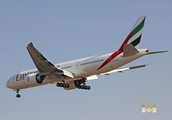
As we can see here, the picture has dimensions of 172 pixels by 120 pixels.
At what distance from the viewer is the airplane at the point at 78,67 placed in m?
51.6

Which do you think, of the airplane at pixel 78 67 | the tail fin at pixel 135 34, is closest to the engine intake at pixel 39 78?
the airplane at pixel 78 67

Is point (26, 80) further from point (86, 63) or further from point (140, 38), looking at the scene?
point (140, 38)

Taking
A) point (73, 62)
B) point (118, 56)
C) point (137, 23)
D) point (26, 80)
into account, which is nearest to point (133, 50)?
point (118, 56)

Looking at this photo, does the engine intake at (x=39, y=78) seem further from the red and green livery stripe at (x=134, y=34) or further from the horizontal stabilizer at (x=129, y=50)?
the horizontal stabilizer at (x=129, y=50)

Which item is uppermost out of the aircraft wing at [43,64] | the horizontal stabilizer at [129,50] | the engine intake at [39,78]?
the aircraft wing at [43,64]

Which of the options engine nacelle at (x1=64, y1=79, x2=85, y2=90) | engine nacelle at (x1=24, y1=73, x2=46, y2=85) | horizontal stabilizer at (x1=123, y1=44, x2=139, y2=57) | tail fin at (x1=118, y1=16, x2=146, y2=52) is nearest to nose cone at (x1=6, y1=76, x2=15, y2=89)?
engine nacelle at (x1=24, y1=73, x2=46, y2=85)

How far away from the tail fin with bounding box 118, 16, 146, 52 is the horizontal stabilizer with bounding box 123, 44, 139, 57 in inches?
119

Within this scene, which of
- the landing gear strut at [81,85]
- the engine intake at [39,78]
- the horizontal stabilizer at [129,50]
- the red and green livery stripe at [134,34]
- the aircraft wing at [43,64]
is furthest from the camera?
the landing gear strut at [81,85]

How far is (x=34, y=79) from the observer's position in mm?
56938

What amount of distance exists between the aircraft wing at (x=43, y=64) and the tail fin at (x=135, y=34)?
754 centimetres

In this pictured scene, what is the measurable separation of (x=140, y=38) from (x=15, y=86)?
681 inches

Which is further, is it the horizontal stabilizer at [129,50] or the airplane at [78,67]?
the airplane at [78,67]

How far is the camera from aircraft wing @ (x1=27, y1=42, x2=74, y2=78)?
5306 centimetres

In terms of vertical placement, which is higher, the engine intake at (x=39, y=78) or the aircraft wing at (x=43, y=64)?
the aircraft wing at (x=43, y=64)
